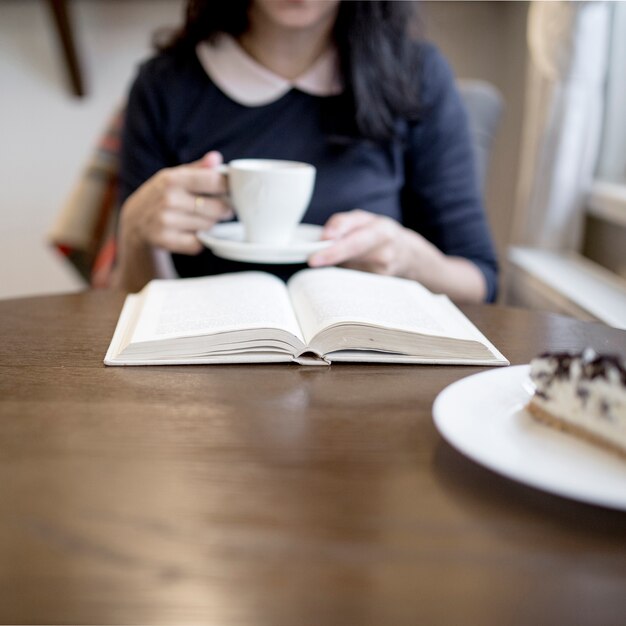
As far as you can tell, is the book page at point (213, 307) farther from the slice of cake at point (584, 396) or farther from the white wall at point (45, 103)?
the white wall at point (45, 103)

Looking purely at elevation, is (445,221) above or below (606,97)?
below

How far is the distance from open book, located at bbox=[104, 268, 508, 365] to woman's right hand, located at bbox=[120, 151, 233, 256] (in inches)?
8.3

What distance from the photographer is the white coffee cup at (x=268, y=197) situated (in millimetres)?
897

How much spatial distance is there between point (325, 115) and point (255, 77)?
0.13 meters

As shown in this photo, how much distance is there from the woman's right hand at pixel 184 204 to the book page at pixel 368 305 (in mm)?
161

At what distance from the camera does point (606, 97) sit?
1.41 m

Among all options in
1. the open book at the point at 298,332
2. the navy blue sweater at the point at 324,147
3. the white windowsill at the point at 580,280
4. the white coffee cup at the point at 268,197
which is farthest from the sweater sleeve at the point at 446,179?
the open book at the point at 298,332

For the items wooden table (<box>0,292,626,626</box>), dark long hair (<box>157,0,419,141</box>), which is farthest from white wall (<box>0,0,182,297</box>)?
wooden table (<box>0,292,626,626</box>)

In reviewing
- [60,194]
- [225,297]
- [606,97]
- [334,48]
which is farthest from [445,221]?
[60,194]

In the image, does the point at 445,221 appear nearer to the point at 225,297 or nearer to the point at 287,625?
the point at 225,297

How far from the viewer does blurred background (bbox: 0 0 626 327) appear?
51.3 inches

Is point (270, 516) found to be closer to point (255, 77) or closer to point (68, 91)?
point (255, 77)

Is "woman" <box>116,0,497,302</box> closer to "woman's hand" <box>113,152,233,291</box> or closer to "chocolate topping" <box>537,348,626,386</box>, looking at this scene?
"woman's hand" <box>113,152,233,291</box>

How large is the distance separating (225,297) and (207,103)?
57 cm
